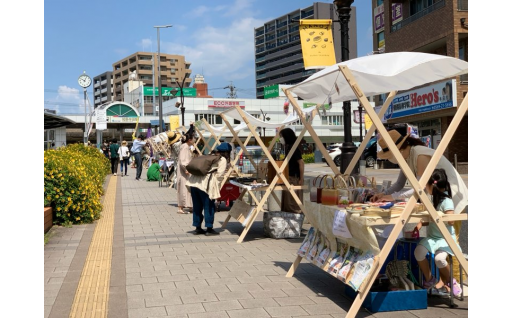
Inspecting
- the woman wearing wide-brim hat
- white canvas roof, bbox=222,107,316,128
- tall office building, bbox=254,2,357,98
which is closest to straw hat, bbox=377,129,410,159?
the woman wearing wide-brim hat

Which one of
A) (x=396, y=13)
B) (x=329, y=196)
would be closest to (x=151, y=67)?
(x=396, y=13)

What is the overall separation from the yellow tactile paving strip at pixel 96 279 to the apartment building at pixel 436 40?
692 inches

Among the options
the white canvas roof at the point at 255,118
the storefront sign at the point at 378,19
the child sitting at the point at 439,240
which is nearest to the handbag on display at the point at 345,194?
the child sitting at the point at 439,240

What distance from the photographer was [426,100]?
88.2ft

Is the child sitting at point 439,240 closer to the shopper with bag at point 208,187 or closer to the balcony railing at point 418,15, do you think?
the shopper with bag at point 208,187

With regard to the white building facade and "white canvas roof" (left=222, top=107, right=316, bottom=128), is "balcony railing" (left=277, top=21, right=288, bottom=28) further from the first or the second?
"white canvas roof" (left=222, top=107, right=316, bottom=128)

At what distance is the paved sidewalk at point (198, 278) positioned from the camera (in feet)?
15.4

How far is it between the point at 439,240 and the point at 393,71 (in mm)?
1555

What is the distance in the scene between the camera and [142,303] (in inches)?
194

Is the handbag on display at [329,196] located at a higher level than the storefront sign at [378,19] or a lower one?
lower

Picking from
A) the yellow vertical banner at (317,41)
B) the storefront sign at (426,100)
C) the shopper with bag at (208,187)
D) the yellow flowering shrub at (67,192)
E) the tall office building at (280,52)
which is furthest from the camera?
the tall office building at (280,52)

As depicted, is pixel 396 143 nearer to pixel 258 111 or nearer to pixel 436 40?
pixel 436 40

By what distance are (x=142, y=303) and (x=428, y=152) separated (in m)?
2.91

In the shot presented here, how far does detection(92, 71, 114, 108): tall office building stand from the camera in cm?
15262
